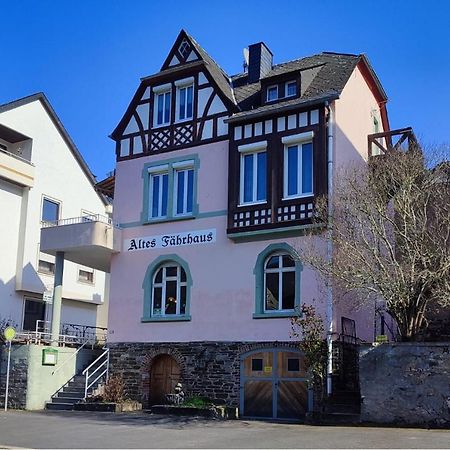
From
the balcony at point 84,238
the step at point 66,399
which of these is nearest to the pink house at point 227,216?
the balcony at point 84,238

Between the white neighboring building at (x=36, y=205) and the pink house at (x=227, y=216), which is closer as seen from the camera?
the pink house at (x=227, y=216)

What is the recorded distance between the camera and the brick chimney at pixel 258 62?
24969 mm

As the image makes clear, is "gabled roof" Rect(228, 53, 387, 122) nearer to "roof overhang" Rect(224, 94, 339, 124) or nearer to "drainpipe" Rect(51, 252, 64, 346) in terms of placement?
"roof overhang" Rect(224, 94, 339, 124)

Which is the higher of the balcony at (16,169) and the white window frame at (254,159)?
the balcony at (16,169)

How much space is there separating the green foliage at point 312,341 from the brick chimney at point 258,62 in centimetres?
937

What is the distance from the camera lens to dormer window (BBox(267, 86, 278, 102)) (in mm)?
22562

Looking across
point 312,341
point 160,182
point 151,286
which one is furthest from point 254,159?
point 312,341

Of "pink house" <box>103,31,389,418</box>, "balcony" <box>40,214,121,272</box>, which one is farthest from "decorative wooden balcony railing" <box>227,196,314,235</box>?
"balcony" <box>40,214,121,272</box>

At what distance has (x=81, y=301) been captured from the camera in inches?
1398

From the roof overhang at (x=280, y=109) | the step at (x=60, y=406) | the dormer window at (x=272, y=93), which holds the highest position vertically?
the dormer window at (x=272, y=93)

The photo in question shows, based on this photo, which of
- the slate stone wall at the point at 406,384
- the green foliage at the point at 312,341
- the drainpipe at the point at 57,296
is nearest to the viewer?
the slate stone wall at the point at 406,384

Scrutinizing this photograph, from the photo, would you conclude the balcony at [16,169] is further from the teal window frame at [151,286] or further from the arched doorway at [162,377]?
the arched doorway at [162,377]

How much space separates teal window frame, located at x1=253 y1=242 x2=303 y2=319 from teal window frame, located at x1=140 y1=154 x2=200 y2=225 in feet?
9.79

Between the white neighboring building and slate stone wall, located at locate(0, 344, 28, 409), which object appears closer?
slate stone wall, located at locate(0, 344, 28, 409)
